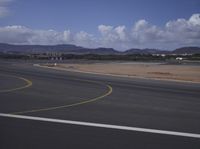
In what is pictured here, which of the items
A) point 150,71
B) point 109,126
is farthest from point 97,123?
point 150,71

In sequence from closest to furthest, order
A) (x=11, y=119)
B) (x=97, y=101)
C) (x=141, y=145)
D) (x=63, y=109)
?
(x=141, y=145) < (x=11, y=119) < (x=63, y=109) < (x=97, y=101)

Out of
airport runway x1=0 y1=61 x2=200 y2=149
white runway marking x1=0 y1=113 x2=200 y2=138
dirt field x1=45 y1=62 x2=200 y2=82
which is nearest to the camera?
airport runway x1=0 y1=61 x2=200 y2=149

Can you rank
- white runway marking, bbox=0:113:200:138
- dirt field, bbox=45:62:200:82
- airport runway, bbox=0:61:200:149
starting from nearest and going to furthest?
airport runway, bbox=0:61:200:149 < white runway marking, bbox=0:113:200:138 < dirt field, bbox=45:62:200:82

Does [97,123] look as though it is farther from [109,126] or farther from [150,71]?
[150,71]

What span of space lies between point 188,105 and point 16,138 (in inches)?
338

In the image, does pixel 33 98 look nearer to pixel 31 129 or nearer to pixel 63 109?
pixel 63 109

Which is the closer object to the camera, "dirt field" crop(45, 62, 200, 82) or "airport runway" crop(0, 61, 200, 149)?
"airport runway" crop(0, 61, 200, 149)

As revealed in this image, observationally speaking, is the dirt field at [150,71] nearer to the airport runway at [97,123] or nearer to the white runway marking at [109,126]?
the airport runway at [97,123]

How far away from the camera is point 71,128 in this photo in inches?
390

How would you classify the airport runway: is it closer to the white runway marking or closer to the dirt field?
the white runway marking

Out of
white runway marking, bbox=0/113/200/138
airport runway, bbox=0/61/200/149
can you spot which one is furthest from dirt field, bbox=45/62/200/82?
A: white runway marking, bbox=0/113/200/138

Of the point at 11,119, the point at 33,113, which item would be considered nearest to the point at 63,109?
the point at 33,113

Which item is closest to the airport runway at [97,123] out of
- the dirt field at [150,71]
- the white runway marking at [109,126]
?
the white runway marking at [109,126]

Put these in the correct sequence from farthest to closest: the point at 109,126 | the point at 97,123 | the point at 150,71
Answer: the point at 150,71 < the point at 97,123 < the point at 109,126
